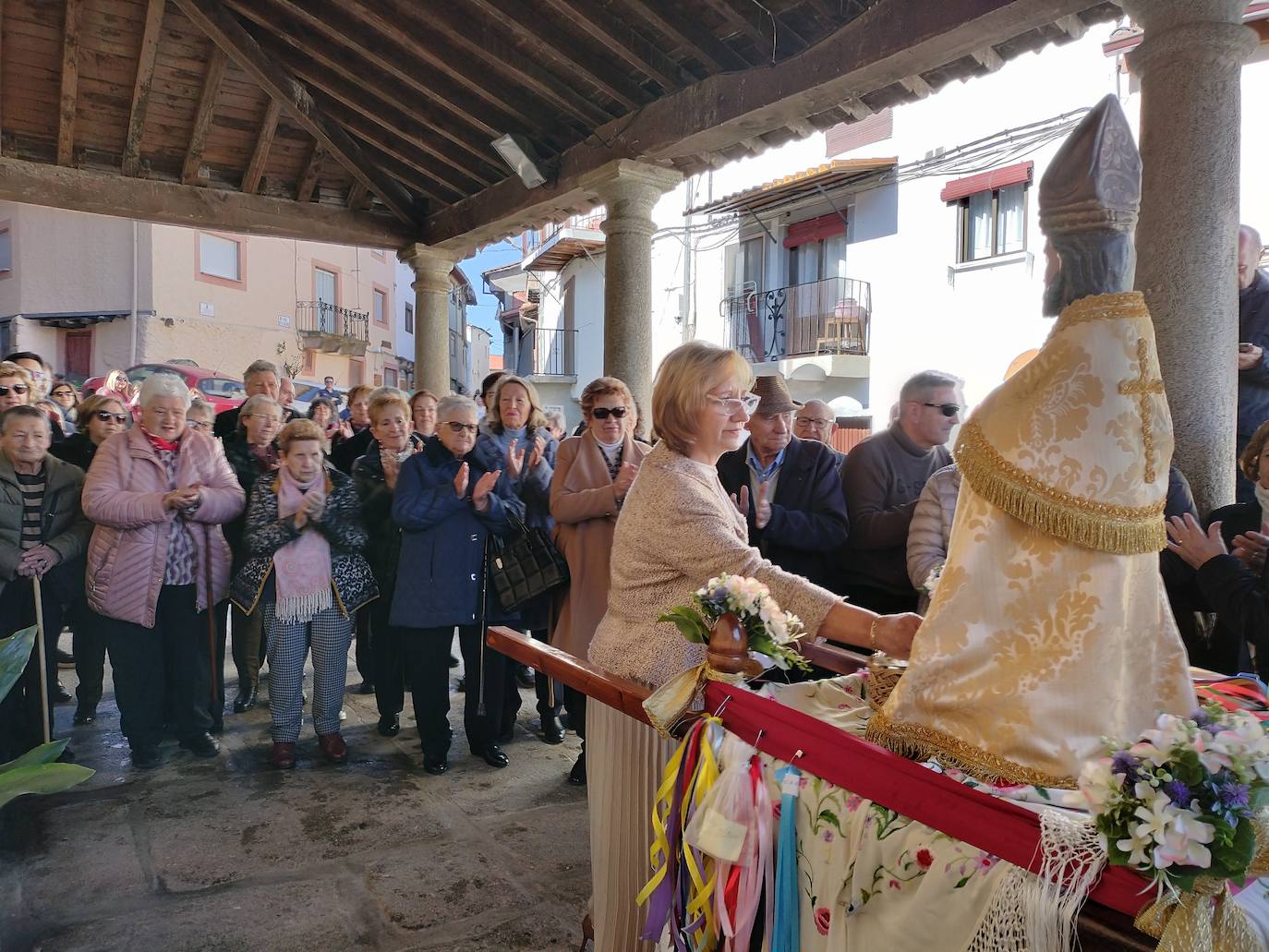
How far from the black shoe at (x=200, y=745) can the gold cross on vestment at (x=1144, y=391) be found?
4436 millimetres

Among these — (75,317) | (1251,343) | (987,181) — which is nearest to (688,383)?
(1251,343)

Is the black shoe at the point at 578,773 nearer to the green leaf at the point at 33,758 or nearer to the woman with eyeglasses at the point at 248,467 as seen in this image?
the woman with eyeglasses at the point at 248,467

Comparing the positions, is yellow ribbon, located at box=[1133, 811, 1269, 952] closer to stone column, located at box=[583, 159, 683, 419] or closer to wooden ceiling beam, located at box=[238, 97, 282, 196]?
stone column, located at box=[583, 159, 683, 419]

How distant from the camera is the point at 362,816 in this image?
384 cm

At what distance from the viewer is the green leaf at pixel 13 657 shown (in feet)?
4.26

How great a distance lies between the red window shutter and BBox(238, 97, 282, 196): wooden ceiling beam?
995 cm

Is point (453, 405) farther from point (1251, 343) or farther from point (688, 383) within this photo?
point (1251, 343)

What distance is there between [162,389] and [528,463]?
1820 millimetres

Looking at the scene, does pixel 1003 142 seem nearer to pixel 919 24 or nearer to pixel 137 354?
pixel 919 24

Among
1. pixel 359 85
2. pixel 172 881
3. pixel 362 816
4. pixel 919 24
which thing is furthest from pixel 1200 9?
pixel 359 85

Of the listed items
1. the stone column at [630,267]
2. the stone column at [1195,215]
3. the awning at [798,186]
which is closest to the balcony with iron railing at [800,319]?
the awning at [798,186]

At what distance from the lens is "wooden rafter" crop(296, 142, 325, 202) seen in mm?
7730

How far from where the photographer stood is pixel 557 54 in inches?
220

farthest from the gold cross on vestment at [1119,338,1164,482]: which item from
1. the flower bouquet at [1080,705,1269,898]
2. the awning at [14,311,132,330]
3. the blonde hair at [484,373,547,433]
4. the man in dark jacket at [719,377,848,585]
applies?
the awning at [14,311,132,330]
